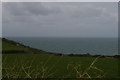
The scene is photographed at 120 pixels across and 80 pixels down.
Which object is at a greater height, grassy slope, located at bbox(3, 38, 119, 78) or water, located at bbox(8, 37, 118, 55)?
grassy slope, located at bbox(3, 38, 119, 78)

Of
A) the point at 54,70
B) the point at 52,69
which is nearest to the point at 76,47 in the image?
the point at 52,69

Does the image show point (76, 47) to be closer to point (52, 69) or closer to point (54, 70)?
point (52, 69)

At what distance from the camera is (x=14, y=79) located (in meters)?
2.64

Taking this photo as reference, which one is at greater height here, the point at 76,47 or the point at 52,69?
the point at 52,69

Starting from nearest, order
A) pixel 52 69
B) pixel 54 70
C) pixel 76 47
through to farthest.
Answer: pixel 54 70
pixel 52 69
pixel 76 47

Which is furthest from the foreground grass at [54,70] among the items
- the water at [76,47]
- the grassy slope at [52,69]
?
the water at [76,47]

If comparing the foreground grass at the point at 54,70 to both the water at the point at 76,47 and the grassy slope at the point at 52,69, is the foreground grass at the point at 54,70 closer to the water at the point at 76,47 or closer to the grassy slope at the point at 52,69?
the grassy slope at the point at 52,69

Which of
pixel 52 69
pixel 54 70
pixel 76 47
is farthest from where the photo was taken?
pixel 76 47

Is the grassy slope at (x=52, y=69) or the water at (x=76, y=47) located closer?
the grassy slope at (x=52, y=69)

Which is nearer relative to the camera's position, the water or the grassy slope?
the grassy slope

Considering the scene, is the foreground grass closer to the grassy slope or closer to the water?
the grassy slope

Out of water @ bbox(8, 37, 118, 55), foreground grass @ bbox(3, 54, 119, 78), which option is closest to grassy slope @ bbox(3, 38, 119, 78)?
foreground grass @ bbox(3, 54, 119, 78)

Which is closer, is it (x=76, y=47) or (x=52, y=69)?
(x=52, y=69)

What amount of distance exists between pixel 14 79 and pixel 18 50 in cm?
718
